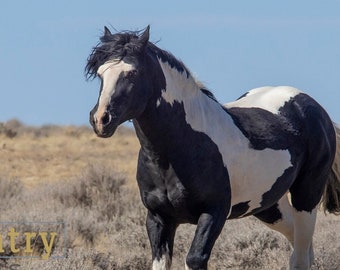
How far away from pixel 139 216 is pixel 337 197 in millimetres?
3508

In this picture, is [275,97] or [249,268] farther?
[249,268]

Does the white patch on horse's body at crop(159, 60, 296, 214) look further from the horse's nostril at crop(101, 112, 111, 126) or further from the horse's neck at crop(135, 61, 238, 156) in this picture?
the horse's nostril at crop(101, 112, 111, 126)

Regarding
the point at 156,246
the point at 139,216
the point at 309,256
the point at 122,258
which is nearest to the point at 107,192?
the point at 139,216

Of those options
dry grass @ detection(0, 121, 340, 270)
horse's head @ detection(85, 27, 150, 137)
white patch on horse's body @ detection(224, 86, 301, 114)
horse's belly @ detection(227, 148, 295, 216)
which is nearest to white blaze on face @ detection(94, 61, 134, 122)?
horse's head @ detection(85, 27, 150, 137)

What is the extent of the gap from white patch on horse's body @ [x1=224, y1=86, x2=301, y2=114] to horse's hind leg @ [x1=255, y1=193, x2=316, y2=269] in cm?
88

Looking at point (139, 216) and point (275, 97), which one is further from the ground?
point (275, 97)

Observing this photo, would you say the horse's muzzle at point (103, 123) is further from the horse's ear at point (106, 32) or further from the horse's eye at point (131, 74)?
the horse's ear at point (106, 32)

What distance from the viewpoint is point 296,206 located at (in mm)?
8914

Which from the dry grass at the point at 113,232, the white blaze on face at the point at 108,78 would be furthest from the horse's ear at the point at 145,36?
the dry grass at the point at 113,232

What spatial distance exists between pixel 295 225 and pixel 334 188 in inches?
30.5

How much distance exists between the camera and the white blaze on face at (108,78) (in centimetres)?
662

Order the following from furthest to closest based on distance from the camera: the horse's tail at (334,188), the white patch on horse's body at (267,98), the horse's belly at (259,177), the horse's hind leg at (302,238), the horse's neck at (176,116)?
the horse's tail at (334,188)
the horse's hind leg at (302,238)
the white patch on horse's body at (267,98)
the horse's belly at (259,177)
the horse's neck at (176,116)

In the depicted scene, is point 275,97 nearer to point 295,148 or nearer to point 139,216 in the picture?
point 295,148

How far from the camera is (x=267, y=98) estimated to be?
8766 millimetres
